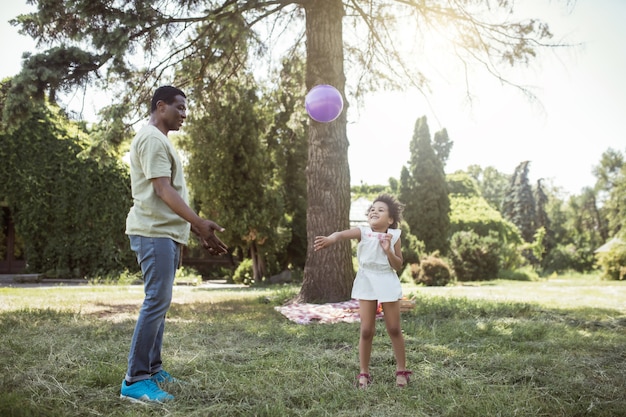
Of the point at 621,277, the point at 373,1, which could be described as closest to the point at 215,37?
the point at 373,1

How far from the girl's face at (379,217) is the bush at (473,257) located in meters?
16.3

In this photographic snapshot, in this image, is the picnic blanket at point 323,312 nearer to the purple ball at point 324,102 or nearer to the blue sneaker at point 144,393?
the purple ball at point 324,102

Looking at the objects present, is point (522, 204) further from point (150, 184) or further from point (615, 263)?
point (150, 184)

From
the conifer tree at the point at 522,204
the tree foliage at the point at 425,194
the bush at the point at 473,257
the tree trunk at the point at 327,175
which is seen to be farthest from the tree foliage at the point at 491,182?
the tree trunk at the point at 327,175

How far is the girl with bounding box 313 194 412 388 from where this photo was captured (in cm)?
330

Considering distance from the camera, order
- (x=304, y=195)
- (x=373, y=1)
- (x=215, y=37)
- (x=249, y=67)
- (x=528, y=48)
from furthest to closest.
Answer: (x=304, y=195), (x=249, y=67), (x=373, y=1), (x=215, y=37), (x=528, y=48)

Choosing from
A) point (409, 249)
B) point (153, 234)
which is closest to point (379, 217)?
point (153, 234)

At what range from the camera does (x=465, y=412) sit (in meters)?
2.68

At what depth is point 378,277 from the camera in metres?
3.42

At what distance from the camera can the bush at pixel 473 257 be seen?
19062 millimetres

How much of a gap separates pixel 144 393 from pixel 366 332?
4.76 ft

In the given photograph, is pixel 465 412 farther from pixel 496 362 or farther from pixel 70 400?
pixel 70 400

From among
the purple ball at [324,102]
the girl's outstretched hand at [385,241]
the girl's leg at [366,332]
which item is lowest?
the girl's leg at [366,332]

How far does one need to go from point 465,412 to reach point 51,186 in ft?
51.3
